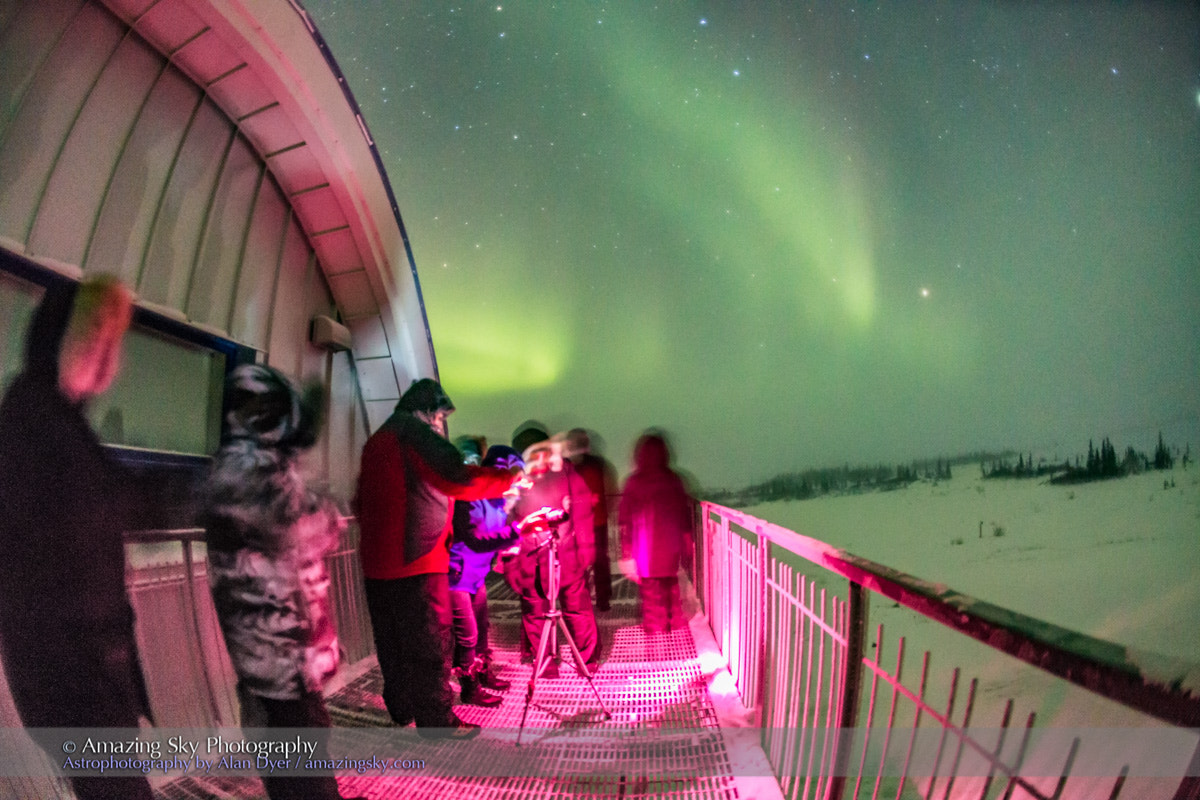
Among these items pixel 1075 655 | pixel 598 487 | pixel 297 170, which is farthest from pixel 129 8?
pixel 1075 655

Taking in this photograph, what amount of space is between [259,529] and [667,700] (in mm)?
2799

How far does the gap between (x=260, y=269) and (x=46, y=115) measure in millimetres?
1790

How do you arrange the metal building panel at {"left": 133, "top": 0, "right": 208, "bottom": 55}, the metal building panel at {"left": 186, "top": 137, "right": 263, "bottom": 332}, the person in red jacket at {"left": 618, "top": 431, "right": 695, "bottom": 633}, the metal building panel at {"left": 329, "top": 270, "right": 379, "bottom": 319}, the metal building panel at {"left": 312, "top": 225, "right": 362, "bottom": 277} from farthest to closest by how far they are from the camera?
the metal building panel at {"left": 329, "top": 270, "right": 379, "bottom": 319} → the metal building panel at {"left": 312, "top": 225, "right": 362, "bottom": 277} → the person in red jacket at {"left": 618, "top": 431, "right": 695, "bottom": 633} → the metal building panel at {"left": 186, "top": 137, "right": 263, "bottom": 332} → the metal building panel at {"left": 133, "top": 0, "right": 208, "bottom": 55}

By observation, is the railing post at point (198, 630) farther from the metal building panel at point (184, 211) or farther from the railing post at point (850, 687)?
the railing post at point (850, 687)

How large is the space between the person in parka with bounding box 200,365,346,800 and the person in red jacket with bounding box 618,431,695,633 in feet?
9.93

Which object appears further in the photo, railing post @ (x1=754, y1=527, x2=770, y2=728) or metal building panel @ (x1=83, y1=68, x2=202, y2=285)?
metal building panel @ (x1=83, y1=68, x2=202, y2=285)

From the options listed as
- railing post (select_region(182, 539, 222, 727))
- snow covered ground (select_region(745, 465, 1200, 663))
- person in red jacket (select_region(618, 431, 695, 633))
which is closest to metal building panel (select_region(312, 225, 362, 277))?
railing post (select_region(182, 539, 222, 727))

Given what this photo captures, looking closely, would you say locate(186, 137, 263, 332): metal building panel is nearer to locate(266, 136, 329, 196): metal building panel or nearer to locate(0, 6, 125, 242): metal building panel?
locate(266, 136, 329, 196): metal building panel

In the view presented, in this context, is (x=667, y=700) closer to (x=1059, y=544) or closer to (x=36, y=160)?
(x=36, y=160)

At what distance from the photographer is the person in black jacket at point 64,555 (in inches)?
75.6

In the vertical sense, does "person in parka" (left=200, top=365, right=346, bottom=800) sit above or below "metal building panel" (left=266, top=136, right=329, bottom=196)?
below

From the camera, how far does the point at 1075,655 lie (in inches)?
38.6

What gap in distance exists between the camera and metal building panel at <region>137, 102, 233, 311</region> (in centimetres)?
356

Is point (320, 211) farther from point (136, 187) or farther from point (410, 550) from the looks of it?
point (410, 550)
